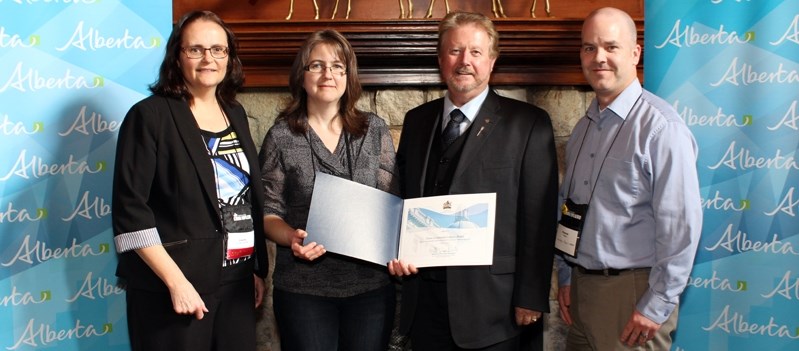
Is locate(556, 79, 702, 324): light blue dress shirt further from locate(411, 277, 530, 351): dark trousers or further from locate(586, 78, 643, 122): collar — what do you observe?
locate(411, 277, 530, 351): dark trousers

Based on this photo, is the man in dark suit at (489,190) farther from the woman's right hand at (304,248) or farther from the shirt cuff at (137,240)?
the shirt cuff at (137,240)

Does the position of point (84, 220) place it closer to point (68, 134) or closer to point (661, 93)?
point (68, 134)

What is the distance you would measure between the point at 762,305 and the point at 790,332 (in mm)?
143

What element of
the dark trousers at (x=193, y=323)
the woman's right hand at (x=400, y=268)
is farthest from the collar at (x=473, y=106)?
the dark trousers at (x=193, y=323)

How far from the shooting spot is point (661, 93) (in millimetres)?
2766

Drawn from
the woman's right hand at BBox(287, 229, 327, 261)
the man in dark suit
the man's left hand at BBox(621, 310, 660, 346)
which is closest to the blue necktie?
the man in dark suit

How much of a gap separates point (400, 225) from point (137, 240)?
2.69 ft

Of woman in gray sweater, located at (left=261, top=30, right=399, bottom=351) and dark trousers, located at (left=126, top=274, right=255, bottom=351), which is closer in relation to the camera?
dark trousers, located at (left=126, top=274, right=255, bottom=351)

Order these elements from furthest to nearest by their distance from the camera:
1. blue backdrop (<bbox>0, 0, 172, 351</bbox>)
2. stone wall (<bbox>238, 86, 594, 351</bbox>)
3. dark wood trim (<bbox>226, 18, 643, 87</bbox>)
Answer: stone wall (<bbox>238, 86, 594, 351</bbox>)
dark wood trim (<bbox>226, 18, 643, 87</bbox>)
blue backdrop (<bbox>0, 0, 172, 351</bbox>)

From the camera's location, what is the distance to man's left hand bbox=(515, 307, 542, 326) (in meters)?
2.23

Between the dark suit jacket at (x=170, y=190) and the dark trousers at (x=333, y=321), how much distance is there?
1.00 feet

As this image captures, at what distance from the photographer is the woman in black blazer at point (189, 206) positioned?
2.04 m

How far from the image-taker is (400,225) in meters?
2.33

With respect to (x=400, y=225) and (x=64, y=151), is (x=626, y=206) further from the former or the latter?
(x=64, y=151)
